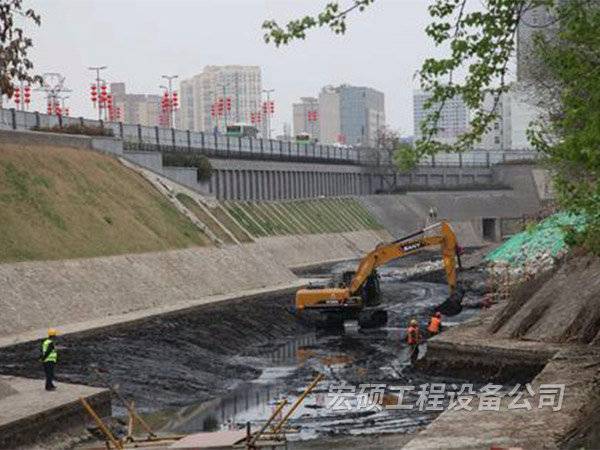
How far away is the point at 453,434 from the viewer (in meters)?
20.7

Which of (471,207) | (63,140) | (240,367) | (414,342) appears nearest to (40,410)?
(240,367)

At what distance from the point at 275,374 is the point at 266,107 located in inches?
4693

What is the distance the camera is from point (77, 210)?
53094 mm

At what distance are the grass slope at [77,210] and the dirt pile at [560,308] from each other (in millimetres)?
22742

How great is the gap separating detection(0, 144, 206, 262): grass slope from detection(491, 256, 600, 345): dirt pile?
74.6 ft

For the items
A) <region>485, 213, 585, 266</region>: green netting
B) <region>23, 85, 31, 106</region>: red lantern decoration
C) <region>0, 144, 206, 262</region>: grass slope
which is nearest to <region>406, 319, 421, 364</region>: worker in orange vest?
<region>0, 144, 206, 262</region>: grass slope

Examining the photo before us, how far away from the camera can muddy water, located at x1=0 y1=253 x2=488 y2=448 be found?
27.7 m

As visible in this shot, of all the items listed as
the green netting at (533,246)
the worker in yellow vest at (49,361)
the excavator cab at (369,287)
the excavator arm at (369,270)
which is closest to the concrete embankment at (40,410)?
the worker in yellow vest at (49,361)

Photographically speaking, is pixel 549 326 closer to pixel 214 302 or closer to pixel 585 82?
pixel 585 82

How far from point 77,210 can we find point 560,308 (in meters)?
29.7

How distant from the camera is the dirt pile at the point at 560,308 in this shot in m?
31.1

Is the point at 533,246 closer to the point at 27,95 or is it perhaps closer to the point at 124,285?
the point at 124,285

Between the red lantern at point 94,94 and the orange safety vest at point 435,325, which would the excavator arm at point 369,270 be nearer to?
the orange safety vest at point 435,325

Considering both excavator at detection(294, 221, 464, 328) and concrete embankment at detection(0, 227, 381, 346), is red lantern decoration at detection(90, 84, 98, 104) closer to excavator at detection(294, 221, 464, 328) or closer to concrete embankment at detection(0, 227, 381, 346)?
concrete embankment at detection(0, 227, 381, 346)
